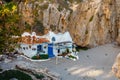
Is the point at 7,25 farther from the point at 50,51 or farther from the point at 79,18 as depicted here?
the point at 79,18

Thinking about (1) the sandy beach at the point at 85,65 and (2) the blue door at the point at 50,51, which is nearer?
(1) the sandy beach at the point at 85,65

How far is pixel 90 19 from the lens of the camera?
55.9 m

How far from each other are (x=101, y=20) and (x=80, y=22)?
427 centimetres

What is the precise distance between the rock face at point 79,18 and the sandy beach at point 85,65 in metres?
4.02

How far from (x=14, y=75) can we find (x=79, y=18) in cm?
2370

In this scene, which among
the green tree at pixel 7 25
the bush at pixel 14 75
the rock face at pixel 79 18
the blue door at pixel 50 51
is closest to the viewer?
the green tree at pixel 7 25

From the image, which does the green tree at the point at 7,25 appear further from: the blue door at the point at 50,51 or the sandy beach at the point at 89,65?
the blue door at the point at 50,51

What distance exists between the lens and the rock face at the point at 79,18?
53.7 metres

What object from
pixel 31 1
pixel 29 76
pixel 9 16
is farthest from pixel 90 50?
pixel 9 16

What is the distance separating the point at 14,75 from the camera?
35.2 metres

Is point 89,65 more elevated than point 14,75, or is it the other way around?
point 14,75

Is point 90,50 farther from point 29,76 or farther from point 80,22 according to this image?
point 29,76

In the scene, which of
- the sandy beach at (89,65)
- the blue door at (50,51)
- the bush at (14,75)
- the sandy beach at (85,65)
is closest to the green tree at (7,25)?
the bush at (14,75)

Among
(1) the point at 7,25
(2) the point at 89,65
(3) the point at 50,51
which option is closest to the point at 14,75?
(1) the point at 7,25
